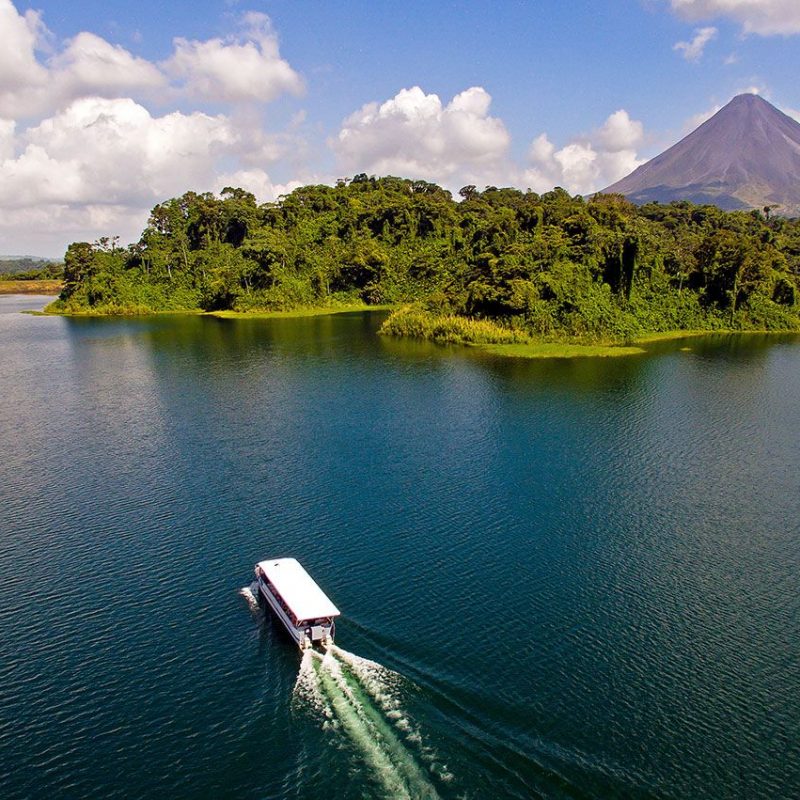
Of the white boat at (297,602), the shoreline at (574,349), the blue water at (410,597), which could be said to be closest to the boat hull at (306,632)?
the white boat at (297,602)

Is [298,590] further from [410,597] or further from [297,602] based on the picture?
[410,597]

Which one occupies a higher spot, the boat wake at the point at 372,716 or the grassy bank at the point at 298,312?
the grassy bank at the point at 298,312

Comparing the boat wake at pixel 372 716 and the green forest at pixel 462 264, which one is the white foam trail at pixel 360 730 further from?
the green forest at pixel 462 264

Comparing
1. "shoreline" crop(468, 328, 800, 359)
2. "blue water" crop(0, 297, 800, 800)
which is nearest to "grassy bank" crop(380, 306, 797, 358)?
"shoreline" crop(468, 328, 800, 359)

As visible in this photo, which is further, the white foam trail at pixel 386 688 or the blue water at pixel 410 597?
the white foam trail at pixel 386 688

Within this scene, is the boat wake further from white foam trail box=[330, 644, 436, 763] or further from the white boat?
the white boat

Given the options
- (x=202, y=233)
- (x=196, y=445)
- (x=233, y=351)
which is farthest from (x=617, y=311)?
(x=202, y=233)
